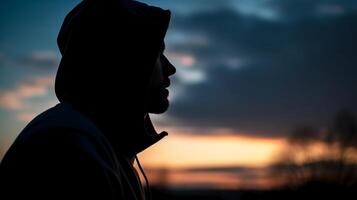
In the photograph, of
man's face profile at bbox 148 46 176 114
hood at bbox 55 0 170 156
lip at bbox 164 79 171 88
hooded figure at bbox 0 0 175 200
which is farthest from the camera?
lip at bbox 164 79 171 88

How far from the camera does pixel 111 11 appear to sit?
2920 millimetres

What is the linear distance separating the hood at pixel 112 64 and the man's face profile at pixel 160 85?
0.29 ft

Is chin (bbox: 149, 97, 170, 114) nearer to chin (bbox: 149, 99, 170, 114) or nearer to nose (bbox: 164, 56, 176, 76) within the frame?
chin (bbox: 149, 99, 170, 114)

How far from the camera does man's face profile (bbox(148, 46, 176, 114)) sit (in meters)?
2.97

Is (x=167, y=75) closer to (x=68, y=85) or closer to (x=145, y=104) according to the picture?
(x=145, y=104)

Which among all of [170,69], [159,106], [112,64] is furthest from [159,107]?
[112,64]

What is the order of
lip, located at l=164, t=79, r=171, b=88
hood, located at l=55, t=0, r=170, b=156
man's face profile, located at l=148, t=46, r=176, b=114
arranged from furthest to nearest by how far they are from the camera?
lip, located at l=164, t=79, r=171, b=88, man's face profile, located at l=148, t=46, r=176, b=114, hood, located at l=55, t=0, r=170, b=156

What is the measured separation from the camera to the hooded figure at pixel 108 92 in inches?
81.7

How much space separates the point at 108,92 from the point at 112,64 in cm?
19

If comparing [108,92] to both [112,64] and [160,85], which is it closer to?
[112,64]

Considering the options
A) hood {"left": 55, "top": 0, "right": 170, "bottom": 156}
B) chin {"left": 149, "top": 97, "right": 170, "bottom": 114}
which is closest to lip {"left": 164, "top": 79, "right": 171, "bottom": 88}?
chin {"left": 149, "top": 97, "right": 170, "bottom": 114}

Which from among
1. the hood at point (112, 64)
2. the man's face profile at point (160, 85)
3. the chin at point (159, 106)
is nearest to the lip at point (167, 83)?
the man's face profile at point (160, 85)

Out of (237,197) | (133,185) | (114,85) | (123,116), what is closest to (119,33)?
(114,85)

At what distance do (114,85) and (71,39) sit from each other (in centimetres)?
42
